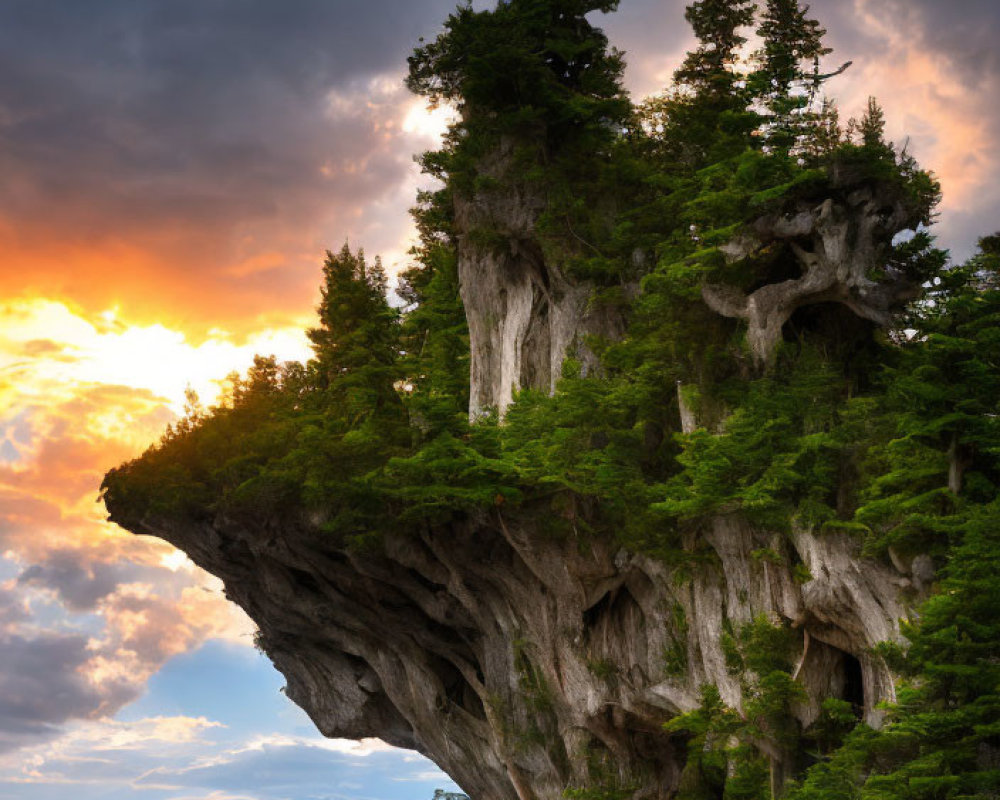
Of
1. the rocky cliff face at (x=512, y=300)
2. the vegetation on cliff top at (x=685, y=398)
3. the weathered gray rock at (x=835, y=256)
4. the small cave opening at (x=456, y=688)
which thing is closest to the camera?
the vegetation on cliff top at (x=685, y=398)

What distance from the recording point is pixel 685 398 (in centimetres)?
2059

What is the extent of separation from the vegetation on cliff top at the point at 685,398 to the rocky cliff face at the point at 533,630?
2.11 ft

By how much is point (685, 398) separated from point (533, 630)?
6.96 metres

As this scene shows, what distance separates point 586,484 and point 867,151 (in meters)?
8.47

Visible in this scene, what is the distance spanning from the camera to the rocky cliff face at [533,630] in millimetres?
18188

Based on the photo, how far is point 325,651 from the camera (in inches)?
1137

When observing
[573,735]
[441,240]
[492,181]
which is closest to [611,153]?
[492,181]

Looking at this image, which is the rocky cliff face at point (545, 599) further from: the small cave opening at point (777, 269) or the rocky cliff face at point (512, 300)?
the small cave opening at point (777, 269)

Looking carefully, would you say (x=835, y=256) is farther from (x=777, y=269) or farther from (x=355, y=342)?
(x=355, y=342)

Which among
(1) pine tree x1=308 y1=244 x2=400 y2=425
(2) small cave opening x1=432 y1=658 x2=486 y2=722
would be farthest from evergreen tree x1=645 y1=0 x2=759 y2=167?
(2) small cave opening x1=432 y1=658 x2=486 y2=722

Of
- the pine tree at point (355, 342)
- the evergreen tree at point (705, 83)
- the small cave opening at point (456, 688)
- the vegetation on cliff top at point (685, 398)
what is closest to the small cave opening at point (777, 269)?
the vegetation on cliff top at point (685, 398)

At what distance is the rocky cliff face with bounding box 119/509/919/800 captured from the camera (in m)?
18.2

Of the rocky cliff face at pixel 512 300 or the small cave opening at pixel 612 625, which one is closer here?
the small cave opening at pixel 612 625

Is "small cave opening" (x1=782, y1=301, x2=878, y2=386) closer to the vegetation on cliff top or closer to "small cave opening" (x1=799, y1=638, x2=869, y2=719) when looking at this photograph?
the vegetation on cliff top
